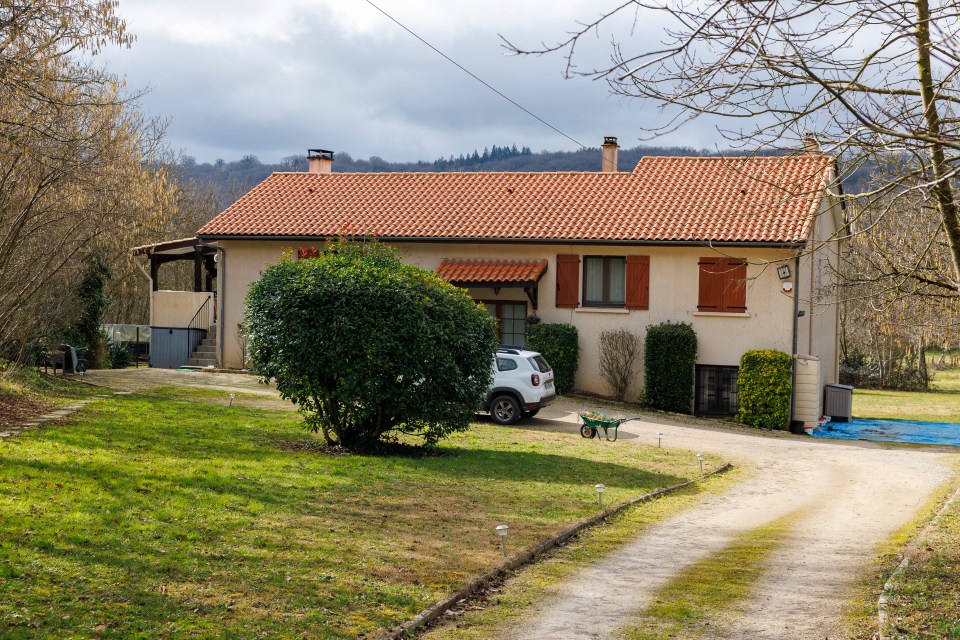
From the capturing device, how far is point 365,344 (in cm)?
1425

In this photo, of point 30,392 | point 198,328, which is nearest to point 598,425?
point 30,392

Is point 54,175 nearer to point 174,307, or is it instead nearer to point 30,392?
point 30,392

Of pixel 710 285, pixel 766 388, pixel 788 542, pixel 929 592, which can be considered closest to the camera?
pixel 929 592

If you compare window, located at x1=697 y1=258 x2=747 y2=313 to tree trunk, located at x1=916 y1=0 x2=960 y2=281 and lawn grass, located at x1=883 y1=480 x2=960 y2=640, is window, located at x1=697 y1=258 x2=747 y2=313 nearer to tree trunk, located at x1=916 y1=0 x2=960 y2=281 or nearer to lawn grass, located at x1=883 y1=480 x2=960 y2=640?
lawn grass, located at x1=883 y1=480 x2=960 y2=640

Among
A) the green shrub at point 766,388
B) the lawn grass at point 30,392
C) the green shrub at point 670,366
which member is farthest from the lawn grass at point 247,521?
the green shrub at point 670,366

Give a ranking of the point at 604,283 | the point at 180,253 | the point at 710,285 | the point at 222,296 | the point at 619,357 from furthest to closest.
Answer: the point at 180,253 → the point at 222,296 → the point at 604,283 → the point at 619,357 → the point at 710,285

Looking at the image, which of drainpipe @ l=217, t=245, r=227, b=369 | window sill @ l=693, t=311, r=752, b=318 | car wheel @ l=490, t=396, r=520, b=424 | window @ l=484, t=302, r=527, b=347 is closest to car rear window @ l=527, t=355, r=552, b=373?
car wheel @ l=490, t=396, r=520, b=424

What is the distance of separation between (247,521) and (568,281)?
19571mm

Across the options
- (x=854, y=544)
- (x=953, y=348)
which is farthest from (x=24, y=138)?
(x=953, y=348)

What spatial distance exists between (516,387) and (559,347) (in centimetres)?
565

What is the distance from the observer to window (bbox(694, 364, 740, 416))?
88.5ft

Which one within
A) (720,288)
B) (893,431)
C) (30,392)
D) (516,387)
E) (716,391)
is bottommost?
(893,431)

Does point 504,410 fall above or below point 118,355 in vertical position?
below

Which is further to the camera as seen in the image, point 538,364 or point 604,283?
point 604,283
